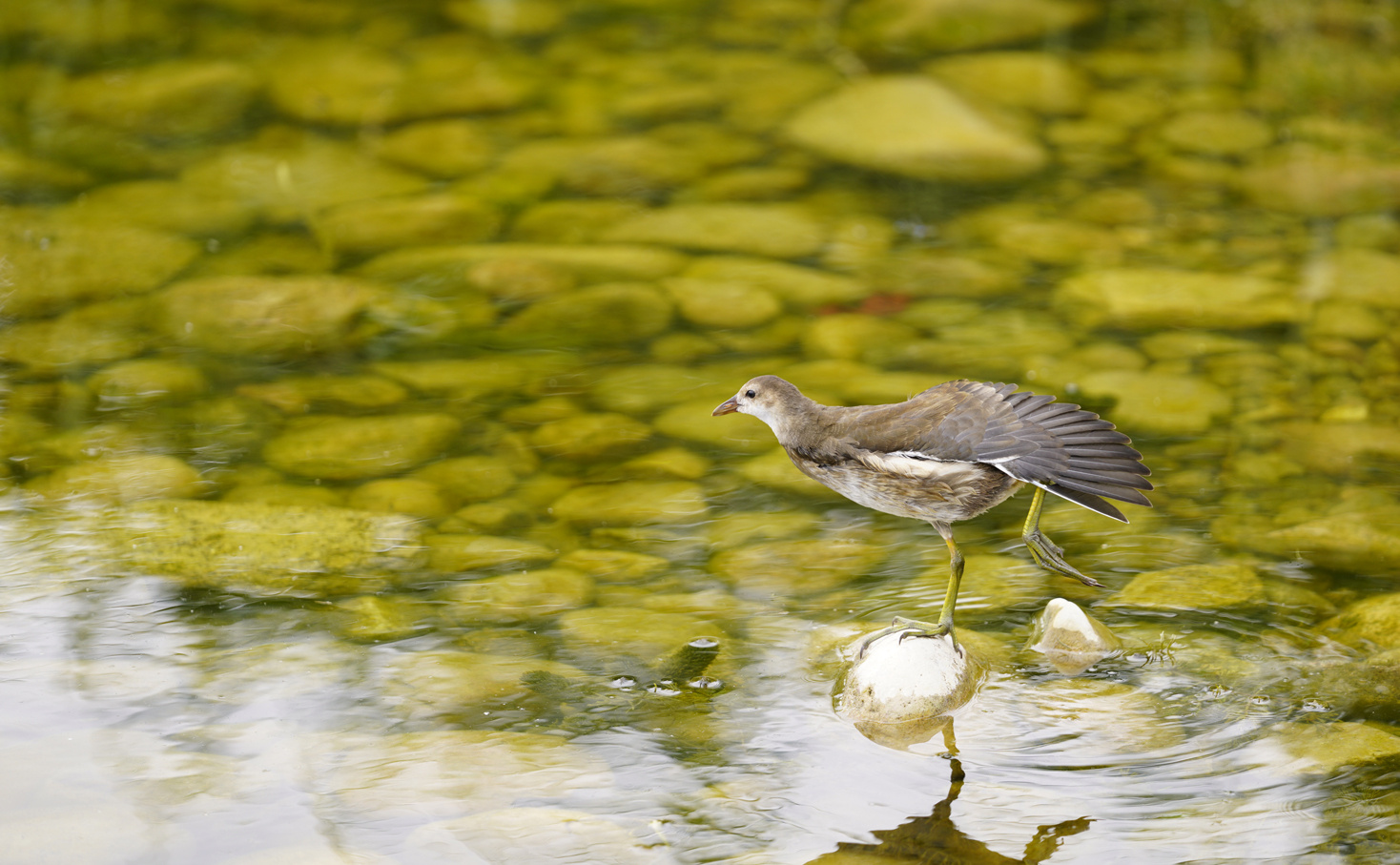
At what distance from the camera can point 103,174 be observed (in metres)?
8.11

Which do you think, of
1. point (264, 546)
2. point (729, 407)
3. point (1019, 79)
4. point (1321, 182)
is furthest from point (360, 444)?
point (1321, 182)

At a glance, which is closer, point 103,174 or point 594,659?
point 594,659

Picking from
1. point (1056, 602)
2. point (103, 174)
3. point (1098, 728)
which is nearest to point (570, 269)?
point (103, 174)

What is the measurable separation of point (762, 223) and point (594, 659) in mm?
3705

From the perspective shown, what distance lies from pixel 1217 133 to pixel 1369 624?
487cm

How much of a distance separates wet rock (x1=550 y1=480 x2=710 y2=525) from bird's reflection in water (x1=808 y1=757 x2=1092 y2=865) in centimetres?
189

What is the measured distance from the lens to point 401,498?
5535 mm

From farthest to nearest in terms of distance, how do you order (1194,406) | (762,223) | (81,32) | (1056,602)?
(81,32), (762,223), (1194,406), (1056,602)

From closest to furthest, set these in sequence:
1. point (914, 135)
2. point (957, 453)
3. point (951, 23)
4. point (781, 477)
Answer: point (957, 453), point (781, 477), point (914, 135), point (951, 23)

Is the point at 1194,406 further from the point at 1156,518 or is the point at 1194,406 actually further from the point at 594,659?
the point at 594,659

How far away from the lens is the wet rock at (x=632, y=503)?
548 cm

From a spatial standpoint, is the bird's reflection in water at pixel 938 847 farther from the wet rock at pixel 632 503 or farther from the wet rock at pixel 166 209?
the wet rock at pixel 166 209

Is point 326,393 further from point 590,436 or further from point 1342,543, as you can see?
point 1342,543

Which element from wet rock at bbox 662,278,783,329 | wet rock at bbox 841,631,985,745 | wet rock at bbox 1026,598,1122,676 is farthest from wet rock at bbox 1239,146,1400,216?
wet rock at bbox 841,631,985,745
